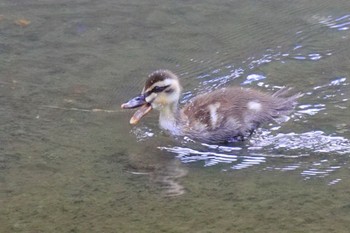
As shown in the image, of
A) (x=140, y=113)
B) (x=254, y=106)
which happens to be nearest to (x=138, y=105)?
(x=140, y=113)

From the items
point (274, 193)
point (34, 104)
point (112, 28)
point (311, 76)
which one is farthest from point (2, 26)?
point (274, 193)

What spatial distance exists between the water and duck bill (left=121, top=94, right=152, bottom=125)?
92 millimetres

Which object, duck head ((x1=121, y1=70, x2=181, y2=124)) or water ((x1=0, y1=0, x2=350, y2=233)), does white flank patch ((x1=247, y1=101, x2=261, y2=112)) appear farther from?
duck head ((x1=121, y1=70, x2=181, y2=124))

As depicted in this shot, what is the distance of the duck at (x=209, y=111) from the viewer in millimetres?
5156

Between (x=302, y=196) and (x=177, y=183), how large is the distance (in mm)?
644

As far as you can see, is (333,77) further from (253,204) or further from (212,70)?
(253,204)

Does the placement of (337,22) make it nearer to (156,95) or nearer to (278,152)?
(156,95)

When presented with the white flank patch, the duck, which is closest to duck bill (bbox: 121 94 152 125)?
the duck

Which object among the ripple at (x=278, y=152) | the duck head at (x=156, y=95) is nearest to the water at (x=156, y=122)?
the ripple at (x=278, y=152)

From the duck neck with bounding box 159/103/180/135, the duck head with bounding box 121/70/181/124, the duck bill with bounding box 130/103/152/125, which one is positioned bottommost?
the duck neck with bounding box 159/103/180/135

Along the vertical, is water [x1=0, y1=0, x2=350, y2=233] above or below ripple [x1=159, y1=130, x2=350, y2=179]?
above

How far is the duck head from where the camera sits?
16.9ft

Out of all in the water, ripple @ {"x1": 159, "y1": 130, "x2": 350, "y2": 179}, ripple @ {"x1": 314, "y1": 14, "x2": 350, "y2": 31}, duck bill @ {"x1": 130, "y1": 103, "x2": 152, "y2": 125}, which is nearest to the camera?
the water

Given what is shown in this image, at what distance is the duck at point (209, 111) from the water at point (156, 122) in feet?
0.31
